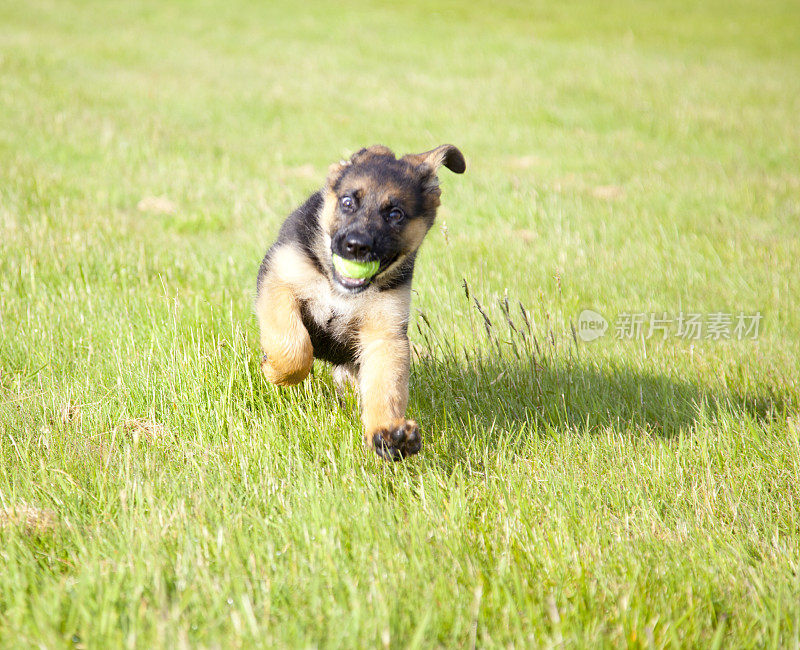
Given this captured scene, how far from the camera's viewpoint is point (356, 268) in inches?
136

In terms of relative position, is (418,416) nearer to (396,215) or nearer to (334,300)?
(334,300)

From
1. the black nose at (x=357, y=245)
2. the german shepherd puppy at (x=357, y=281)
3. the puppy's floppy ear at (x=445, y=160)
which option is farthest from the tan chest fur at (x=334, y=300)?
the puppy's floppy ear at (x=445, y=160)

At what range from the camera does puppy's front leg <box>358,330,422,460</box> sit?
3.03 meters

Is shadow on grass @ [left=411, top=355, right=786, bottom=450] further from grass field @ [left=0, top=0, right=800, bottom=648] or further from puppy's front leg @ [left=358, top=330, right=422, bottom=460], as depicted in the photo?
puppy's front leg @ [left=358, top=330, right=422, bottom=460]

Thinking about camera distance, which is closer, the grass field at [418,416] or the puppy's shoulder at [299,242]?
the grass field at [418,416]

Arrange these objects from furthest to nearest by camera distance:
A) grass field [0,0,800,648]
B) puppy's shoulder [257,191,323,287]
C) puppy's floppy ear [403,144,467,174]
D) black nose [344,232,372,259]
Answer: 1. puppy's floppy ear [403,144,467,174]
2. puppy's shoulder [257,191,323,287]
3. black nose [344,232,372,259]
4. grass field [0,0,800,648]

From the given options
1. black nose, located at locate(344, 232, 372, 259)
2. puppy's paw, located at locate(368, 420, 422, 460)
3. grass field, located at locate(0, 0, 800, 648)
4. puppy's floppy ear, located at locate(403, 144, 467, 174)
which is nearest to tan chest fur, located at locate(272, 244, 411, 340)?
black nose, located at locate(344, 232, 372, 259)

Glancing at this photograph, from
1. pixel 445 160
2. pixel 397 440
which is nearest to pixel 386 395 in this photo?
pixel 397 440

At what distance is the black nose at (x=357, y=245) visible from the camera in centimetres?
337

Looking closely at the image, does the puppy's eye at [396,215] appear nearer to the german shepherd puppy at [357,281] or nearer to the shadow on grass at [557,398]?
the german shepherd puppy at [357,281]

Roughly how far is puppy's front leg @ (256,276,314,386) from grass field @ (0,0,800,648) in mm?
157

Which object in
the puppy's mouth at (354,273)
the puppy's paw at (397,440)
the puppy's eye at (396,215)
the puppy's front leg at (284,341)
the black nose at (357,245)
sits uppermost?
the puppy's eye at (396,215)

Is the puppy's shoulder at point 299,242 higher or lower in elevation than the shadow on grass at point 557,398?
higher

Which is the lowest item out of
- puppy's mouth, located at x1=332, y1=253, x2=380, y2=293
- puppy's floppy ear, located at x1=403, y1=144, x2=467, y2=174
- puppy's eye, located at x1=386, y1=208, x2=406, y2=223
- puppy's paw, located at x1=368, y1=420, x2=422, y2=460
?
puppy's paw, located at x1=368, y1=420, x2=422, y2=460
